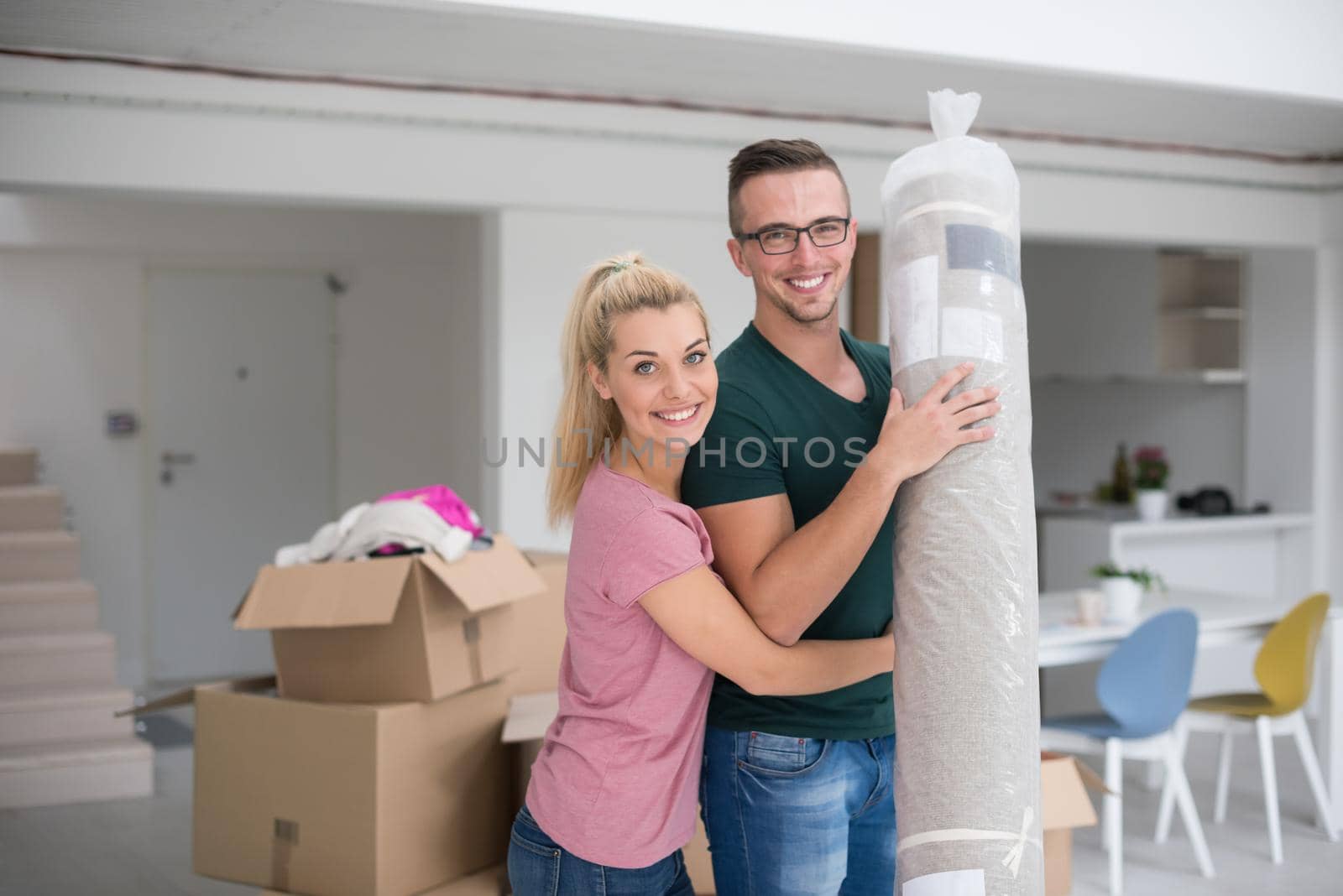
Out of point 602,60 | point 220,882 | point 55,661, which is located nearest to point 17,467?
point 55,661

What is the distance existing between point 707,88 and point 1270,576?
4.07 m

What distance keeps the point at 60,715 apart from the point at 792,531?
163 inches

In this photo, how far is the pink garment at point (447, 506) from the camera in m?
2.79

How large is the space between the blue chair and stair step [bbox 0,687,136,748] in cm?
353

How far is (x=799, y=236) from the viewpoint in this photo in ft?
5.68

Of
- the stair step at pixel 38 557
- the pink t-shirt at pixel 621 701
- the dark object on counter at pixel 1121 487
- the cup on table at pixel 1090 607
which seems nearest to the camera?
the pink t-shirt at pixel 621 701

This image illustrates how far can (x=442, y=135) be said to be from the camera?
4.59 m

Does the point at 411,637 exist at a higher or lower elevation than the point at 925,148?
lower

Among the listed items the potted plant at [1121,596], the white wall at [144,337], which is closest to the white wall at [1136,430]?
the potted plant at [1121,596]

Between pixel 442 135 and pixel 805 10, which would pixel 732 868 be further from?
pixel 442 135

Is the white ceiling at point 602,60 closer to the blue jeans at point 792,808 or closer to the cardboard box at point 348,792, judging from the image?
the cardboard box at point 348,792

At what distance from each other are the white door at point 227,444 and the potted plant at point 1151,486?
14.3 ft

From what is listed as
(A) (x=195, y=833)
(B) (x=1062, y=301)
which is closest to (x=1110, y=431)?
(B) (x=1062, y=301)

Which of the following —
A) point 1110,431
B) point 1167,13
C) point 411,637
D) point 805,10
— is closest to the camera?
point 411,637
